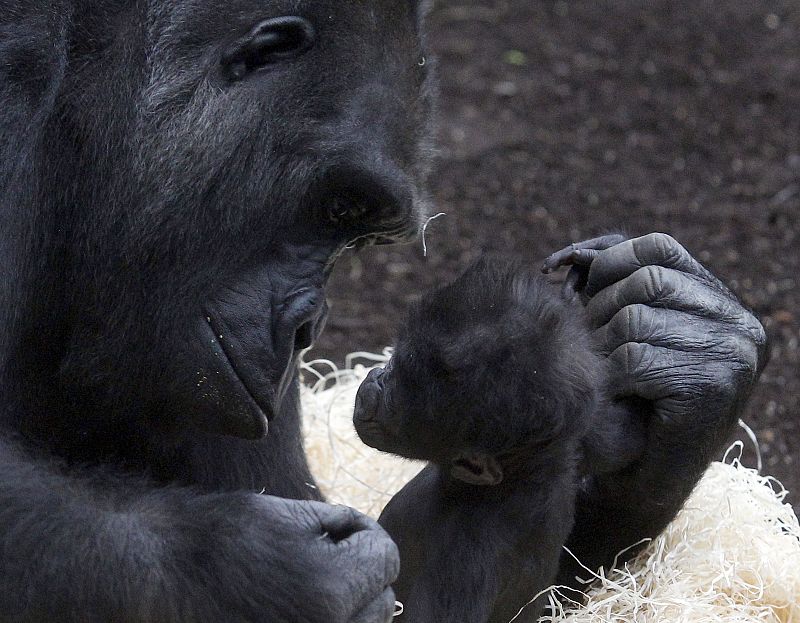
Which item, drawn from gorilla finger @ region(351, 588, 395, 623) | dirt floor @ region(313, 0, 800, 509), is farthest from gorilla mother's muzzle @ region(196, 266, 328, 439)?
dirt floor @ region(313, 0, 800, 509)

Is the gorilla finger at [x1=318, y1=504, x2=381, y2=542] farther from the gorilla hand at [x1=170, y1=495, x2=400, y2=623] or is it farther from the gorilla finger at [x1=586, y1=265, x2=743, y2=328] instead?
the gorilla finger at [x1=586, y1=265, x2=743, y2=328]

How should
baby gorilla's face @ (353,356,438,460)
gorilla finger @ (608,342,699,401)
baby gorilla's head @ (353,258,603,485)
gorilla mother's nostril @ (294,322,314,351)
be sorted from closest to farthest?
baby gorilla's head @ (353,258,603,485) < baby gorilla's face @ (353,356,438,460) < gorilla mother's nostril @ (294,322,314,351) < gorilla finger @ (608,342,699,401)

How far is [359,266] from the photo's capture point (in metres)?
5.74

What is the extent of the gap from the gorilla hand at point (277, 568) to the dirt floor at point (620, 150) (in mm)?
2319

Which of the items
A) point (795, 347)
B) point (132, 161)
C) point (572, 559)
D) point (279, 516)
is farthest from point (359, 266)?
point (279, 516)

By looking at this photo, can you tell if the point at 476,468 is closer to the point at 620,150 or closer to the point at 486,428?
the point at 486,428

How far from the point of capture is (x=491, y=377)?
2465mm

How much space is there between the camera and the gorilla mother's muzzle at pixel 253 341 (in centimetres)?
266

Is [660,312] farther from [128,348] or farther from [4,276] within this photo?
[4,276]

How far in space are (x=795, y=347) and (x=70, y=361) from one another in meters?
3.07

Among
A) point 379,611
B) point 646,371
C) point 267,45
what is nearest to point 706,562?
point 646,371

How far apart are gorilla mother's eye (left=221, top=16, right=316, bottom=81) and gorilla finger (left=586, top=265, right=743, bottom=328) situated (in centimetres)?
92

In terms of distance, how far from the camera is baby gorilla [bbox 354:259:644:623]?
8.13 feet

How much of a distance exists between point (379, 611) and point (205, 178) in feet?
3.14
